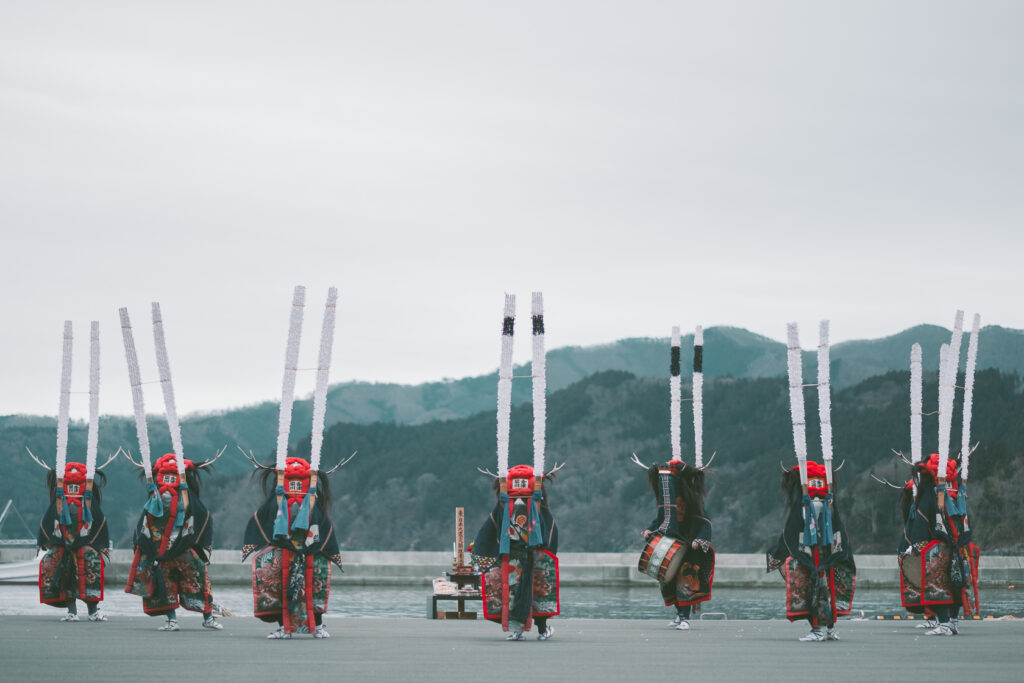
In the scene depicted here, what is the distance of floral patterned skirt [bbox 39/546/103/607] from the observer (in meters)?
17.2

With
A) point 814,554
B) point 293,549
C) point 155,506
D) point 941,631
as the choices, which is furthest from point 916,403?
point 155,506

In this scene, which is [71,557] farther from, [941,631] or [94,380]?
[941,631]

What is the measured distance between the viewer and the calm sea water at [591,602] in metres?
31.2

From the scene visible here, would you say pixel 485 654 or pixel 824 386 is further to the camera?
pixel 824 386

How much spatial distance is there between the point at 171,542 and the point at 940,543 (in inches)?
331

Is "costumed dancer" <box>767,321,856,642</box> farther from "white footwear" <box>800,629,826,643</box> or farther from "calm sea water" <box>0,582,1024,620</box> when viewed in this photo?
"calm sea water" <box>0,582,1024,620</box>

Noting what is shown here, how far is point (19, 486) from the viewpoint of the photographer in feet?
428

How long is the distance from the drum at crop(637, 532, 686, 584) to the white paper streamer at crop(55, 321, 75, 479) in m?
6.95

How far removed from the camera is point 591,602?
37.3m

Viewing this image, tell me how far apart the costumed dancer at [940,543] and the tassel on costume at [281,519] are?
6801 millimetres

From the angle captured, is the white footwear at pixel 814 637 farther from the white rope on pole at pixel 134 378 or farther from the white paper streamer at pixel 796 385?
the white rope on pole at pixel 134 378

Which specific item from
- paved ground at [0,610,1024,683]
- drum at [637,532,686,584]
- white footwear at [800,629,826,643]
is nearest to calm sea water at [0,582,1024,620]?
drum at [637,532,686,584]

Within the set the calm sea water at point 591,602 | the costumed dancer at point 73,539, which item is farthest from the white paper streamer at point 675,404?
the calm sea water at point 591,602

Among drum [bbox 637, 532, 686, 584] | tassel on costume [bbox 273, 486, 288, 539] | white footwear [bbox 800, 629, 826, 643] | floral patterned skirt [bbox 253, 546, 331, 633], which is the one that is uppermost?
tassel on costume [bbox 273, 486, 288, 539]
